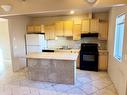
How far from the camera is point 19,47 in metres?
5.13

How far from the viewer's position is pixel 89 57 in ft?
16.2

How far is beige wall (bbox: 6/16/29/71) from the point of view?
471 cm

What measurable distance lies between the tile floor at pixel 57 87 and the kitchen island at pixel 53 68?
0.59 ft

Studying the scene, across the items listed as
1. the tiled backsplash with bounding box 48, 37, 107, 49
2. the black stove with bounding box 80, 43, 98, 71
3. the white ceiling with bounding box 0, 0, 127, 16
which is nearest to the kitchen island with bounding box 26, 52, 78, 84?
the black stove with bounding box 80, 43, 98, 71

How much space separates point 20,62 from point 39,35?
1.45m

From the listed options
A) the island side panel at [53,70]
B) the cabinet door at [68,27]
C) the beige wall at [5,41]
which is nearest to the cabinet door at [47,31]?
the cabinet door at [68,27]

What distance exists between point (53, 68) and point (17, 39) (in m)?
2.31

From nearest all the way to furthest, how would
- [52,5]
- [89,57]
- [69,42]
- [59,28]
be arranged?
[52,5], [89,57], [59,28], [69,42]

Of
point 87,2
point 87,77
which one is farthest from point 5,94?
point 87,2

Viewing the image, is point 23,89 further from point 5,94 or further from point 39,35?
point 39,35

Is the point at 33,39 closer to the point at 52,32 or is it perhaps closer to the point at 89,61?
the point at 52,32

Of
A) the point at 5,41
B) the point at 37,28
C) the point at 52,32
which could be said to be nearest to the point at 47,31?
the point at 52,32

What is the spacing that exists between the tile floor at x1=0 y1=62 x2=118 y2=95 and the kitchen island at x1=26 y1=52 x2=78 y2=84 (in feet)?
0.59

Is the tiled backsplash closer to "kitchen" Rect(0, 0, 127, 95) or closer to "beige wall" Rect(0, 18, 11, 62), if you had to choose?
"kitchen" Rect(0, 0, 127, 95)
